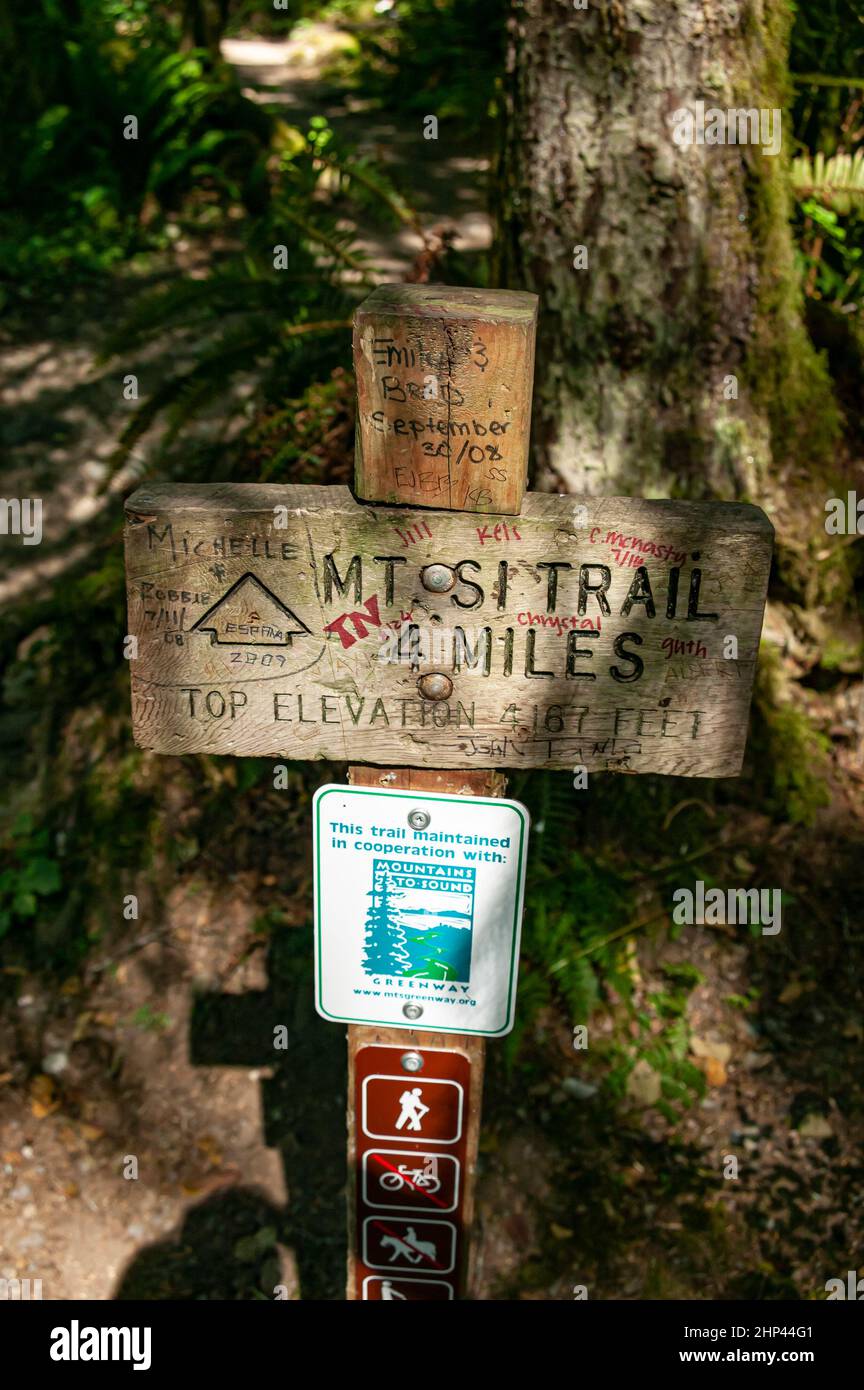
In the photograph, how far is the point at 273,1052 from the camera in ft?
12.9

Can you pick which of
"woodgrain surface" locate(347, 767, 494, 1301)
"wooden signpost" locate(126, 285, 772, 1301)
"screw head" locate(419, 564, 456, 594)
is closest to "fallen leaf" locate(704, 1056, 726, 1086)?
"woodgrain surface" locate(347, 767, 494, 1301)

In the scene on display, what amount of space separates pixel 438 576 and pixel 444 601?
0.04 metres

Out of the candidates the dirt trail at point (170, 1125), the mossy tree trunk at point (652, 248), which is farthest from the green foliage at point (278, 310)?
the dirt trail at point (170, 1125)

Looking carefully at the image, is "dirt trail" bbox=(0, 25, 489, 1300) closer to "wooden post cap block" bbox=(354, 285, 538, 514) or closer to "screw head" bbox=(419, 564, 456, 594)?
"screw head" bbox=(419, 564, 456, 594)

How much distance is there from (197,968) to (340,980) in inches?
78.1

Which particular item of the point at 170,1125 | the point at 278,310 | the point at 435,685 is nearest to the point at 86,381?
the point at 278,310

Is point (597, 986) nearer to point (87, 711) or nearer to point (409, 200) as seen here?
point (87, 711)

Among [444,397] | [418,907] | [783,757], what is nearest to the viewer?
[444,397]

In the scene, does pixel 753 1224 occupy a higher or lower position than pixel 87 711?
lower

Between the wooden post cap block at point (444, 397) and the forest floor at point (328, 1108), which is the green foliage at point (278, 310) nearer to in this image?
the forest floor at point (328, 1108)

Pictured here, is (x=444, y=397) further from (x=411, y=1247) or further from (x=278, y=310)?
(x=278, y=310)

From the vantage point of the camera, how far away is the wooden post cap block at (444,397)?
5.73ft

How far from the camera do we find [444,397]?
1781 millimetres

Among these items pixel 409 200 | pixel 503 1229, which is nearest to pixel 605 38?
pixel 409 200
